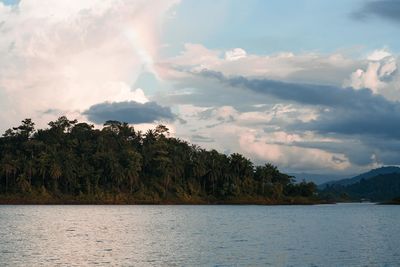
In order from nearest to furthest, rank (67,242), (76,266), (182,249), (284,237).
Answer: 1. (76,266)
2. (182,249)
3. (67,242)
4. (284,237)

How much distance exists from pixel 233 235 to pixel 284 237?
8.44 meters

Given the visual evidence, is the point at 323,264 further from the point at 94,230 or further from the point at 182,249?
the point at 94,230

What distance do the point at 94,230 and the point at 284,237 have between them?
33.9m

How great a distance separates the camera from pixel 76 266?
5491 cm

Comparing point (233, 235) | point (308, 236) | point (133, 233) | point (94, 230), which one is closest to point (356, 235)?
point (308, 236)

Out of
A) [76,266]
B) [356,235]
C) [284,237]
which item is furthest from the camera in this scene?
[356,235]

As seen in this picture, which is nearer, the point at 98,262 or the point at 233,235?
the point at 98,262

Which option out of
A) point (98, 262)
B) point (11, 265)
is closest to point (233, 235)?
point (98, 262)

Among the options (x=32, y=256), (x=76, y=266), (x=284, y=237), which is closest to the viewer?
(x=76, y=266)

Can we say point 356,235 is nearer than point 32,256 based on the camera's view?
No

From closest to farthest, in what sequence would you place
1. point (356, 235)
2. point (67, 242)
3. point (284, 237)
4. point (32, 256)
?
point (32, 256) < point (67, 242) < point (284, 237) < point (356, 235)

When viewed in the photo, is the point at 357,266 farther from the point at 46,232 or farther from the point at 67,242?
the point at 46,232

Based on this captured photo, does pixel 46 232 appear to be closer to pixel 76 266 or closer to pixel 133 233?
pixel 133 233

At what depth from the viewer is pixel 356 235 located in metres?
96.8
